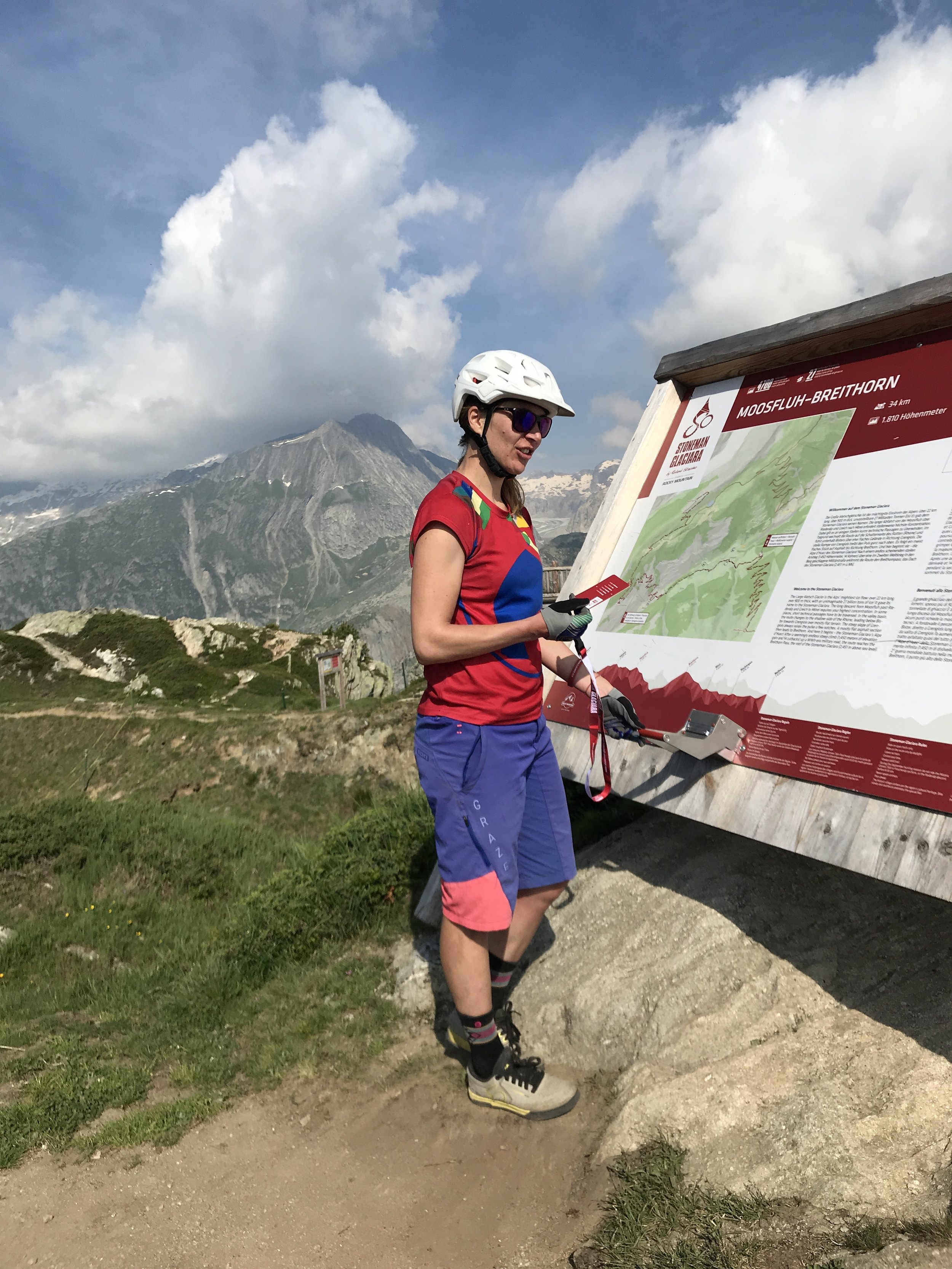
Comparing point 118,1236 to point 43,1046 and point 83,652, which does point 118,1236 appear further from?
point 83,652

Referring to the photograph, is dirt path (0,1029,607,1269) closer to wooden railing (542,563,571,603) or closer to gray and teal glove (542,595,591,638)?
gray and teal glove (542,595,591,638)

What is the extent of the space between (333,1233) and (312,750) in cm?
1690

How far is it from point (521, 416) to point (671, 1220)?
3.79 meters

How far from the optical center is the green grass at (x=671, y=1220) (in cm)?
295

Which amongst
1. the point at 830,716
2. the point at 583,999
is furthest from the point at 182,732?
the point at 830,716

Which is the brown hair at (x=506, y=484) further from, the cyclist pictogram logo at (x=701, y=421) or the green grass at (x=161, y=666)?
the green grass at (x=161, y=666)

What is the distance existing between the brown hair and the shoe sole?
3285mm

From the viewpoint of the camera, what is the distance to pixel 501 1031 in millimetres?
4480

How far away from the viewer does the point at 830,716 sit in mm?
3738

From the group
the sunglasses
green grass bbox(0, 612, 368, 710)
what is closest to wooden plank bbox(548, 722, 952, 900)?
the sunglasses

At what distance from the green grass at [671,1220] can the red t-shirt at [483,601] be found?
7.15 feet

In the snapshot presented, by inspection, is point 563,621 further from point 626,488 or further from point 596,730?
point 626,488

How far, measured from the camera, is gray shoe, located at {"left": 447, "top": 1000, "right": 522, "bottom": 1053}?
4.45 metres

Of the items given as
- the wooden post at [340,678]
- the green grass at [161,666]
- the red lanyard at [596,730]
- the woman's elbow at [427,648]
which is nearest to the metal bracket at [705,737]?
the red lanyard at [596,730]
